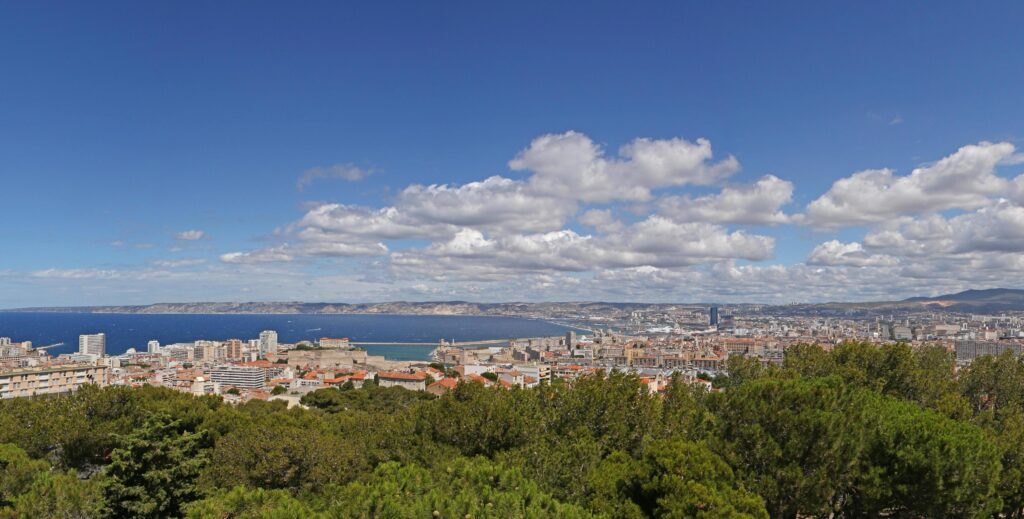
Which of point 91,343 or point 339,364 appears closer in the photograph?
point 339,364

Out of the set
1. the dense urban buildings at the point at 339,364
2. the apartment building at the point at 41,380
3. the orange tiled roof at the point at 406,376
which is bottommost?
the dense urban buildings at the point at 339,364

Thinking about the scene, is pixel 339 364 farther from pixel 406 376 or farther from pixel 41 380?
pixel 41 380

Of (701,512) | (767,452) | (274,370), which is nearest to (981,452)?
(767,452)

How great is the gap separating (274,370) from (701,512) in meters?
87.0

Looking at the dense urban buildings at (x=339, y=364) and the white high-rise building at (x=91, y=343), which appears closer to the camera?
the dense urban buildings at (x=339, y=364)

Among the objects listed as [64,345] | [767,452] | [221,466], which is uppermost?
[767,452]

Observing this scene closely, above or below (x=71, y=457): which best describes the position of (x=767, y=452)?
above

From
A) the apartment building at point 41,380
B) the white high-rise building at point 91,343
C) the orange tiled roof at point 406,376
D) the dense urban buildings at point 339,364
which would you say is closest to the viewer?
the apartment building at point 41,380

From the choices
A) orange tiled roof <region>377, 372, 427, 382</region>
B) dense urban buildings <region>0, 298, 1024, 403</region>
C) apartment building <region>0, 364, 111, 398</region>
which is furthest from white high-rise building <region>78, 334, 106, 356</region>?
orange tiled roof <region>377, 372, 427, 382</region>

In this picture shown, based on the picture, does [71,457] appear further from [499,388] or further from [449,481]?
[449,481]

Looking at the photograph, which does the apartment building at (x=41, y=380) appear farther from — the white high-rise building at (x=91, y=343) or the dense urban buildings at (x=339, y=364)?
the white high-rise building at (x=91, y=343)

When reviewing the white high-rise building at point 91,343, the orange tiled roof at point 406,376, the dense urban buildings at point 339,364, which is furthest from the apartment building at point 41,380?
the white high-rise building at point 91,343

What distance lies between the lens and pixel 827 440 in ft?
35.3

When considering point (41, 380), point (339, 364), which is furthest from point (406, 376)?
point (339, 364)
